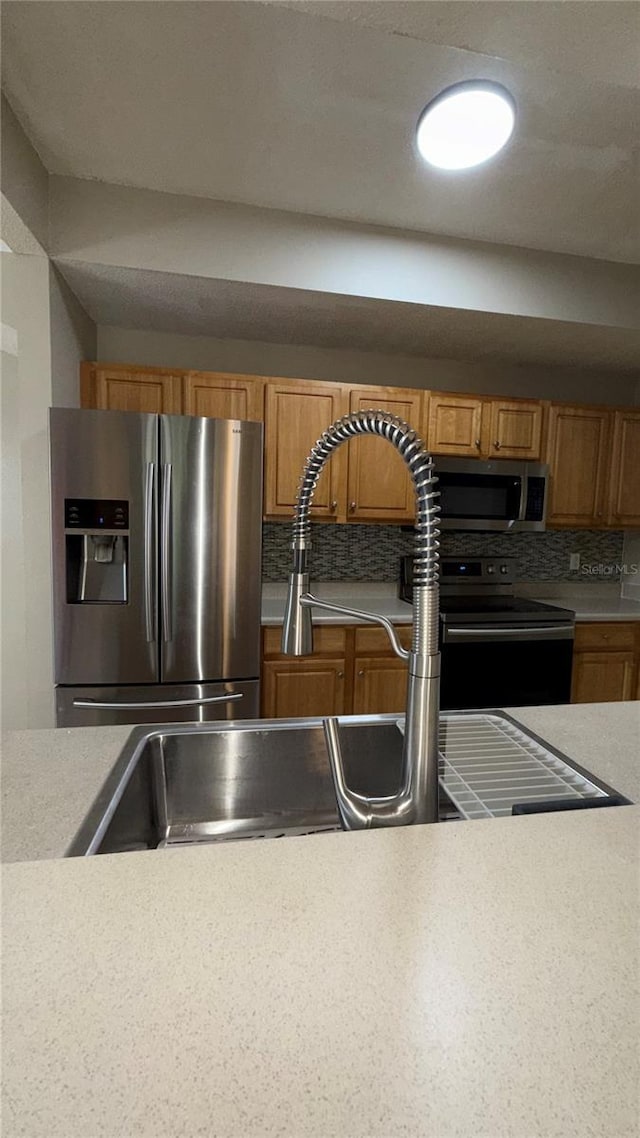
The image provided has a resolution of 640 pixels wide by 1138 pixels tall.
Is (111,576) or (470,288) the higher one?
(470,288)

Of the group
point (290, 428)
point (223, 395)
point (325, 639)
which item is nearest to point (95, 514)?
point (223, 395)

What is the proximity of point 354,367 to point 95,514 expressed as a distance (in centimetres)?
182

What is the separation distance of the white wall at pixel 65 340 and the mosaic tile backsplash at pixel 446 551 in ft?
4.09

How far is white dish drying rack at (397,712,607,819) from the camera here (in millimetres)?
808

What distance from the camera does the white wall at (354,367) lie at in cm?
295

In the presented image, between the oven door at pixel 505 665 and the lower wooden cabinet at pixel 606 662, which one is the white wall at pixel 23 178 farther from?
the lower wooden cabinet at pixel 606 662

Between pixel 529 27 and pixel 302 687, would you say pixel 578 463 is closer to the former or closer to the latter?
pixel 302 687

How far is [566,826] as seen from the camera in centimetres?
68

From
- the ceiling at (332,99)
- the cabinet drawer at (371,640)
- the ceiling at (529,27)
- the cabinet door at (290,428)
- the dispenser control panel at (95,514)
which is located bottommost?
the cabinet drawer at (371,640)

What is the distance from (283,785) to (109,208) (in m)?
2.22

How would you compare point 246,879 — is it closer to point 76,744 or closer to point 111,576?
point 76,744

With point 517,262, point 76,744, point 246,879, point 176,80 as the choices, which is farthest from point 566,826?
point 517,262

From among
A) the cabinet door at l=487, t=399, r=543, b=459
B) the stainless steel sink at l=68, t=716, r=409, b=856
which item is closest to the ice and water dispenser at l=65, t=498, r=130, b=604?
the stainless steel sink at l=68, t=716, r=409, b=856

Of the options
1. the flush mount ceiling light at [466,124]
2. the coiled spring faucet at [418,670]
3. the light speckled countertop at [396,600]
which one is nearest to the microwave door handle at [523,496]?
the light speckled countertop at [396,600]
